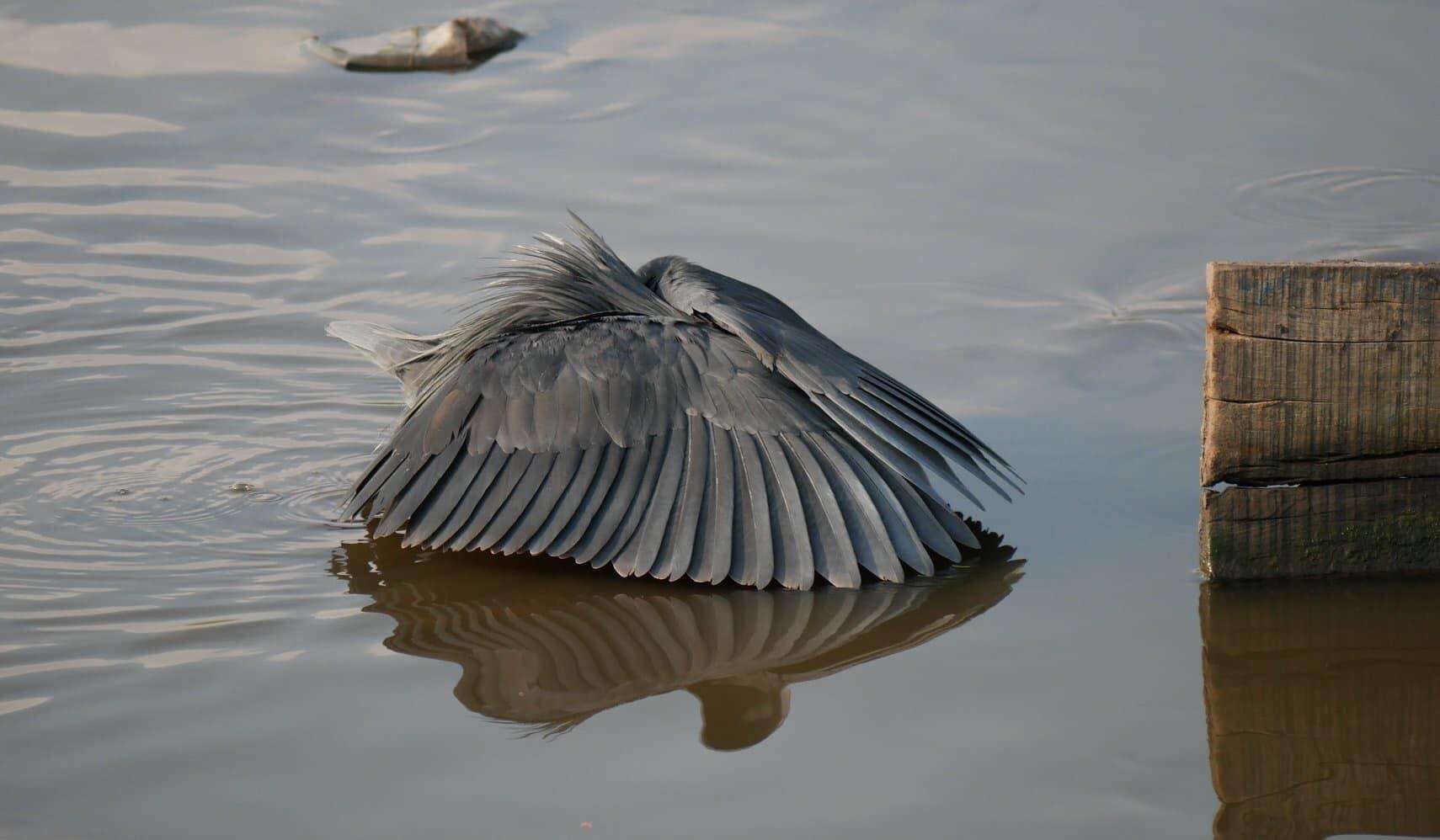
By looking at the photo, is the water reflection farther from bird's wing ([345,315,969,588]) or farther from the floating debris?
the floating debris

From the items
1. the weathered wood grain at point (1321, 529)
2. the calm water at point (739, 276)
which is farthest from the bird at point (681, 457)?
the weathered wood grain at point (1321, 529)

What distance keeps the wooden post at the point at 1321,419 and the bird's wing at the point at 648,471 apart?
2.90 feet

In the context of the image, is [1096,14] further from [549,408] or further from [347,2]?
[549,408]

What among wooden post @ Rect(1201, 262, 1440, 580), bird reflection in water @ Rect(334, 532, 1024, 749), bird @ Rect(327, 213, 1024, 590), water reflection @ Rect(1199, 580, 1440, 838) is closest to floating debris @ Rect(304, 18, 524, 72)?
bird @ Rect(327, 213, 1024, 590)

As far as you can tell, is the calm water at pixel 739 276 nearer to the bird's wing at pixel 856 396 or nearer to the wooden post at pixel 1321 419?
the wooden post at pixel 1321 419

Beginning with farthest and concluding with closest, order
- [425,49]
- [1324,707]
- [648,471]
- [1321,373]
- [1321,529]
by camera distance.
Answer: [425,49], [648,471], [1321,529], [1321,373], [1324,707]

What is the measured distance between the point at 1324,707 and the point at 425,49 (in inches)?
322

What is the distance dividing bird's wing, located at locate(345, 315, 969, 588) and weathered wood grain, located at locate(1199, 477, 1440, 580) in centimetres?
80

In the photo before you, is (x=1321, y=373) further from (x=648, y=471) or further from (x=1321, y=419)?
(x=648, y=471)

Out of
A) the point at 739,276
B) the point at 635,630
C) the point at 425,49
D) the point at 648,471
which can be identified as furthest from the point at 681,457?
the point at 425,49

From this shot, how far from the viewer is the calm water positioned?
3.80m

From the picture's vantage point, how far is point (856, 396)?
4.73 metres

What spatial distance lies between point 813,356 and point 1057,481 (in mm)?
1231

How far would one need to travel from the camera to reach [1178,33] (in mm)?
10508
